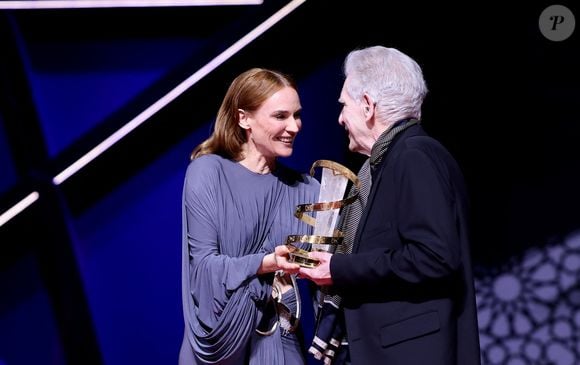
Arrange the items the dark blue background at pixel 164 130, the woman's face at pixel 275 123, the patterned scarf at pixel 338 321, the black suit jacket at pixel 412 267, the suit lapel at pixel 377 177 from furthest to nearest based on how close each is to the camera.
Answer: the dark blue background at pixel 164 130, the woman's face at pixel 275 123, the patterned scarf at pixel 338 321, the suit lapel at pixel 377 177, the black suit jacket at pixel 412 267

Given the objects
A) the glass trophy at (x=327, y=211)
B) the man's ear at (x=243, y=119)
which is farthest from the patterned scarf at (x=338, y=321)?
the man's ear at (x=243, y=119)

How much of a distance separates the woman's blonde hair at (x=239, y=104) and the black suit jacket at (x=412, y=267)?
57cm

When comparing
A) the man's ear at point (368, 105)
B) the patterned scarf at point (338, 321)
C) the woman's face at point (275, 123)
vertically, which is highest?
the man's ear at point (368, 105)

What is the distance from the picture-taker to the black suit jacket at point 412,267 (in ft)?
6.12

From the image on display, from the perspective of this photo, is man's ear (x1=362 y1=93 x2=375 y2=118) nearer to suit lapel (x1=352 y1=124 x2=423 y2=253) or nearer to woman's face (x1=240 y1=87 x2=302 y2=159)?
suit lapel (x1=352 y1=124 x2=423 y2=253)

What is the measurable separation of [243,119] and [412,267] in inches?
33.2

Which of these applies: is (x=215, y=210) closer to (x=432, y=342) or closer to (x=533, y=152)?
(x=432, y=342)

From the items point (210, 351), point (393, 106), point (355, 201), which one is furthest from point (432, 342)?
point (210, 351)

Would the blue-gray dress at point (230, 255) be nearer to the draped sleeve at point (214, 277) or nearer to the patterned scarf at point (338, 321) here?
the draped sleeve at point (214, 277)

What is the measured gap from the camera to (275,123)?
96.7 inches

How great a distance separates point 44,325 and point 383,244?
1607mm

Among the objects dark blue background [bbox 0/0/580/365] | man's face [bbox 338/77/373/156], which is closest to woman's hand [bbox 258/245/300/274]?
man's face [bbox 338/77/373/156]

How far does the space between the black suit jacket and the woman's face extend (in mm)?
502

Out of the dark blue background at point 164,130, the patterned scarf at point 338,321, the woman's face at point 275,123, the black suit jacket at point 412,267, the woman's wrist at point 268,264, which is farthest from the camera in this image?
the dark blue background at point 164,130
